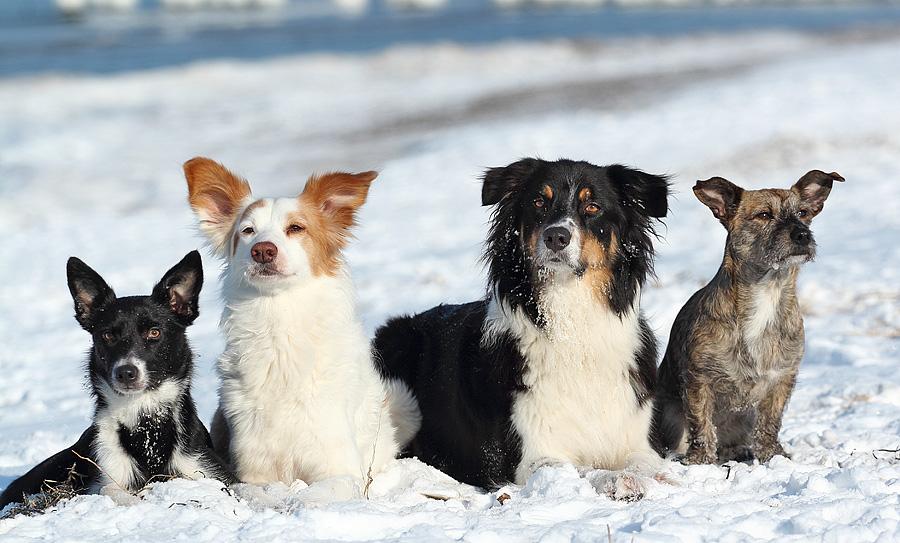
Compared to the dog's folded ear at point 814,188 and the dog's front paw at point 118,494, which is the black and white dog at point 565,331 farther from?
the dog's front paw at point 118,494

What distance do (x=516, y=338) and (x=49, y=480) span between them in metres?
2.64

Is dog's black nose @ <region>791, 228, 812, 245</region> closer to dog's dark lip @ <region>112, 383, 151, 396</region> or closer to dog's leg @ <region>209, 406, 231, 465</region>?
dog's leg @ <region>209, 406, 231, 465</region>

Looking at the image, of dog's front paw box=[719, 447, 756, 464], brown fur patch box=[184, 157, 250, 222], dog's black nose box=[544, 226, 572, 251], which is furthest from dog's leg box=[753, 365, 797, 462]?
brown fur patch box=[184, 157, 250, 222]

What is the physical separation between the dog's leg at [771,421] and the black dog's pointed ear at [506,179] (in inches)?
74.5

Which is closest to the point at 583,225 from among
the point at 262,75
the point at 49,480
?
the point at 49,480

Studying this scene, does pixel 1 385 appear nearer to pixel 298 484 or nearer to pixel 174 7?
pixel 298 484

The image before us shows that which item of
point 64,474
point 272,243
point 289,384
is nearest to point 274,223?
point 272,243

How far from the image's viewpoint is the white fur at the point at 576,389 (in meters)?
4.93

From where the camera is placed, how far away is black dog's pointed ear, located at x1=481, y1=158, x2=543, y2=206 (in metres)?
5.10

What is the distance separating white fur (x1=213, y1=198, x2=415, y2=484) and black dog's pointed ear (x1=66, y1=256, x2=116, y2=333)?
65 cm

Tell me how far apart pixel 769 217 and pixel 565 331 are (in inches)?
52.2

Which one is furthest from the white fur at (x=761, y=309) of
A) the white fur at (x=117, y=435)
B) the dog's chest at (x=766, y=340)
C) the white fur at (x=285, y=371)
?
the white fur at (x=117, y=435)

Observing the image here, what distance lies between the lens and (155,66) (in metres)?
28.7

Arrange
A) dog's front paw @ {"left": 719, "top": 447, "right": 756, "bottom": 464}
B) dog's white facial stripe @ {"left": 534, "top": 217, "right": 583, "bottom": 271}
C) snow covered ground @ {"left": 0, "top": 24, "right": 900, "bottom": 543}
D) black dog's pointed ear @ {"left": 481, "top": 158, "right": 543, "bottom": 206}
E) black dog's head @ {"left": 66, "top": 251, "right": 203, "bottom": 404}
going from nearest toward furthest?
snow covered ground @ {"left": 0, "top": 24, "right": 900, "bottom": 543}
black dog's head @ {"left": 66, "top": 251, "right": 203, "bottom": 404}
dog's white facial stripe @ {"left": 534, "top": 217, "right": 583, "bottom": 271}
black dog's pointed ear @ {"left": 481, "top": 158, "right": 543, "bottom": 206}
dog's front paw @ {"left": 719, "top": 447, "right": 756, "bottom": 464}
